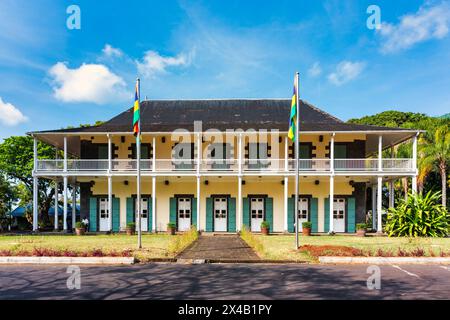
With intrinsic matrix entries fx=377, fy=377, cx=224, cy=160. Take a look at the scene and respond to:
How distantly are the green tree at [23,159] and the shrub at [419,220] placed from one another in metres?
25.6

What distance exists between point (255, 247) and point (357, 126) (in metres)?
11.3

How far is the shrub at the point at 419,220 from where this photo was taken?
17672 millimetres

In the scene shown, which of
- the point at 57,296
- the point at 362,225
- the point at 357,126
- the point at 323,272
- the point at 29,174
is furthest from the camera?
the point at 29,174

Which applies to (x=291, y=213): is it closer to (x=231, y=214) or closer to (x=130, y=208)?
(x=231, y=214)

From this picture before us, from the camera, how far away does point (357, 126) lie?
21.2m

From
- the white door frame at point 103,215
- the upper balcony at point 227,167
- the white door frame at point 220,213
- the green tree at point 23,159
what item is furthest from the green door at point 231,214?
the green tree at point 23,159

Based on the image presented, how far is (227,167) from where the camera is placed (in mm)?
22344

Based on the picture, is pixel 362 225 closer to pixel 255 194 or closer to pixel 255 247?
Answer: pixel 255 194

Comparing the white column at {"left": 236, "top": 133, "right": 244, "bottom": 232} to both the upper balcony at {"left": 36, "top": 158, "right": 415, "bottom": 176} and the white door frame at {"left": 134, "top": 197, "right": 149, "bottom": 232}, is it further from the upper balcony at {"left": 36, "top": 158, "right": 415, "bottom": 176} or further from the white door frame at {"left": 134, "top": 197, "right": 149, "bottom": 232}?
the white door frame at {"left": 134, "top": 197, "right": 149, "bottom": 232}

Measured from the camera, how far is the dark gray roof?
2219 cm

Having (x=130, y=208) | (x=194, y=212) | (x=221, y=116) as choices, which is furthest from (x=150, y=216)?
(x=221, y=116)

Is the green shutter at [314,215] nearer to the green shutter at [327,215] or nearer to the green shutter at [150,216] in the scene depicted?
the green shutter at [327,215]
